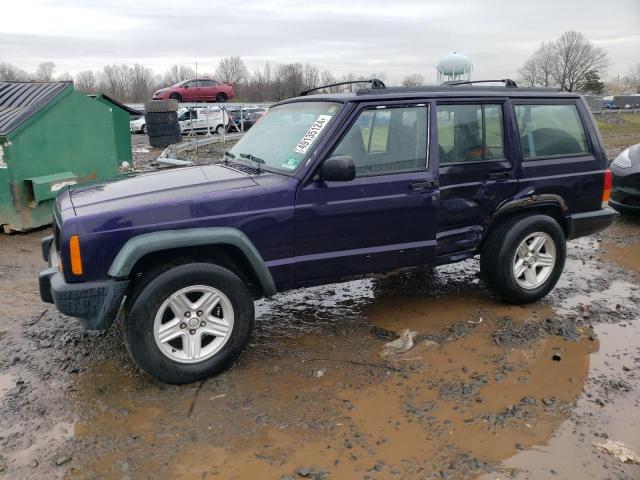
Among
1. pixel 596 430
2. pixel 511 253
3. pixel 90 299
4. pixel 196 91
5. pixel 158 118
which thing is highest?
pixel 196 91

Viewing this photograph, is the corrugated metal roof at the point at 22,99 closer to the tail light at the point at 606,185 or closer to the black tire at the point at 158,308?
the black tire at the point at 158,308

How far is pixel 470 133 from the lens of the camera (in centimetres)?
433

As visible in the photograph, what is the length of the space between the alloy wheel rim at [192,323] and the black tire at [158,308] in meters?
0.03

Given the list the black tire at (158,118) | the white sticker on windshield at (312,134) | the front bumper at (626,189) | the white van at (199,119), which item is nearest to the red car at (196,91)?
the white van at (199,119)

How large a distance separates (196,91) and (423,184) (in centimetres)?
2499

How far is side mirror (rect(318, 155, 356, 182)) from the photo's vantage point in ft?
11.6

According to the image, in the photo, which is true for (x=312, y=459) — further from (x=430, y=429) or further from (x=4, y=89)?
(x=4, y=89)

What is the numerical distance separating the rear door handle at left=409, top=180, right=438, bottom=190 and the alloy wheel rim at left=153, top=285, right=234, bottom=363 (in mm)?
1616

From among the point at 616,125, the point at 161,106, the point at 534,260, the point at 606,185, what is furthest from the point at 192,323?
the point at 616,125

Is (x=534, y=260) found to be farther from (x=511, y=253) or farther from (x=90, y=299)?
(x=90, y=299)

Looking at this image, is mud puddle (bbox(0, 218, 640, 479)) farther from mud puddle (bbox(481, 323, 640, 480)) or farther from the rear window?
the rear window

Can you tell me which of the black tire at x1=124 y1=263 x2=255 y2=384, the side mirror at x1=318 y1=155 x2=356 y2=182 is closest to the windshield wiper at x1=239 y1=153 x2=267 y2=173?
the side mirror at x1=318 y1=155 x2=356 y2=182

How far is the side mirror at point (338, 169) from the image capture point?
3523mm

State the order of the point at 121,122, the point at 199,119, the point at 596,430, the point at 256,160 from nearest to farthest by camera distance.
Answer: the point at 596,430
the point at 256,160
the point at 121,122
the point at 199,119
